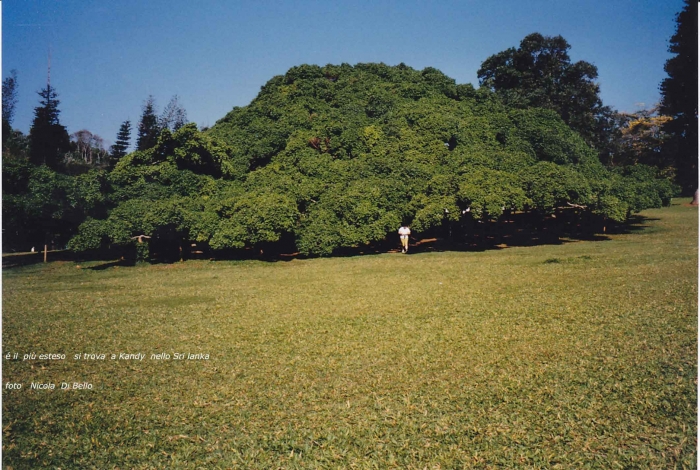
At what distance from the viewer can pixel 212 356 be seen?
221 inches

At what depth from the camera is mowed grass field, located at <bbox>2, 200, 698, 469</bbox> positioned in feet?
11.7

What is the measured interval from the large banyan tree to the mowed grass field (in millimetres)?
4923

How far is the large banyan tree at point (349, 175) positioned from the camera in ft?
47.0

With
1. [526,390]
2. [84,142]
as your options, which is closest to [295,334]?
[526,390]

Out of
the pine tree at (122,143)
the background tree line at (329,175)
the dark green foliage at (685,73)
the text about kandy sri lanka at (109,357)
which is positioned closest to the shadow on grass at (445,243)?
the background tree line at (329,175)

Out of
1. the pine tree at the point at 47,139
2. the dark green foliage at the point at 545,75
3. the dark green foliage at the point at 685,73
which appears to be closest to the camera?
the dark green foliage at the point at 685,73

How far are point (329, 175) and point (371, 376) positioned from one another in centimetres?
1200

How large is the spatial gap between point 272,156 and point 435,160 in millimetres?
6256

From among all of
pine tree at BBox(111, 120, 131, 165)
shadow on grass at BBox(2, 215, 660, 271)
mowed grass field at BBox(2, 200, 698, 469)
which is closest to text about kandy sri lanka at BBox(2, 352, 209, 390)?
mowed grass field at BBox(2, 200, 698, 469)

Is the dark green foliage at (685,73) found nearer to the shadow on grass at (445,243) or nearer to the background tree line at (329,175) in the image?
the background tree line at (329,175)

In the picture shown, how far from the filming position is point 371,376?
484 cm

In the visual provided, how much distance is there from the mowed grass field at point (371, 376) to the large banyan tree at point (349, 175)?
4.92m

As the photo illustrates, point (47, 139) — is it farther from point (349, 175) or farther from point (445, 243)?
point (445, 243)

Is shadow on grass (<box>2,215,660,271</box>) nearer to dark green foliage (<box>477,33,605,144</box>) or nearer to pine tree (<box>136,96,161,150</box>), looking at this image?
dark green foliage (<box>477,33,605,144</box>)
